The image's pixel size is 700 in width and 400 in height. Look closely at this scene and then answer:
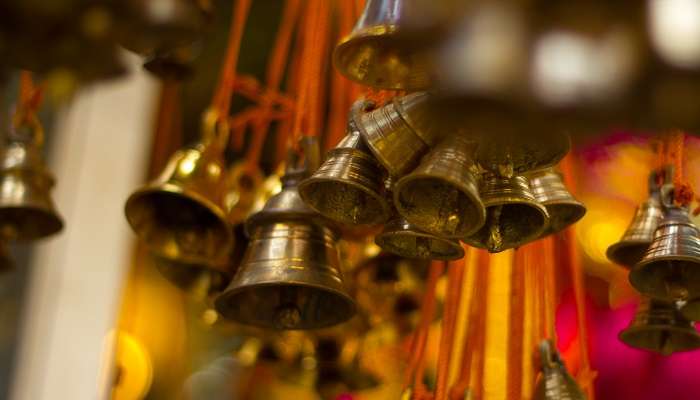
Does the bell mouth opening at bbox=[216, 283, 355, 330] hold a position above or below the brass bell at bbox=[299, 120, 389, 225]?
below

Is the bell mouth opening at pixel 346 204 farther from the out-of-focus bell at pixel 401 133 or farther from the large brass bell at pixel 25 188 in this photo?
the large brass bell at pixel 25 188

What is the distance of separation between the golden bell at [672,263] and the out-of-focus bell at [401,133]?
14.3 inches

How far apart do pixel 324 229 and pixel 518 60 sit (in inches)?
35.3

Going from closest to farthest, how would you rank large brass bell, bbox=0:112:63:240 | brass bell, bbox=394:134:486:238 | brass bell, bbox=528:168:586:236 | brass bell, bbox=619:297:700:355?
brass bell, bbox=394:134:486:238
brass bell, bbox=528:168:586:236
brass bell, bbox=619:297:700:355
large brass bell, bbox=0:112:63:240

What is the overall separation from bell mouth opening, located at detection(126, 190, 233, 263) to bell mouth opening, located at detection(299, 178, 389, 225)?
466mm

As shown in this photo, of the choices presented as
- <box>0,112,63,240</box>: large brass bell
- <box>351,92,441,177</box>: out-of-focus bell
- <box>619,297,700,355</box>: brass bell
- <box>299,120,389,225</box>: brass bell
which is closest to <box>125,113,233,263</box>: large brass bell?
<box>0,112,63,240</box>: large brass bell

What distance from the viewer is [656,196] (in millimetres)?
1892

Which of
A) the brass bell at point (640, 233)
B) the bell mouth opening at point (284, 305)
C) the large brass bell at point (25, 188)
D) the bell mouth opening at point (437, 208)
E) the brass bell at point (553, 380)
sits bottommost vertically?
the brass bell at point (553, 380)

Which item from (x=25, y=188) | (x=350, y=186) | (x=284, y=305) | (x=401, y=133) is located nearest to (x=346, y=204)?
(x=350, y=186)

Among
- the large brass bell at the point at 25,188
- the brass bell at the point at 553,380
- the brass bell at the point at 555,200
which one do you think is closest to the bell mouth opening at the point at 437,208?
the brass bell at the point at 555,200

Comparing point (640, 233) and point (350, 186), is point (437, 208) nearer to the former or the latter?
point (350, 186)

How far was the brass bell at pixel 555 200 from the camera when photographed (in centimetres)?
176

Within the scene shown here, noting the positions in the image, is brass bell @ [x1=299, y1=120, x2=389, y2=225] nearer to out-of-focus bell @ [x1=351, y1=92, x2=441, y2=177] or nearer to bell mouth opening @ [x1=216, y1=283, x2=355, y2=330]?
out-of-focus bell @ [x1=351, y1=92, x2=441, y2=177]

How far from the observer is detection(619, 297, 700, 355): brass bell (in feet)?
6.21
